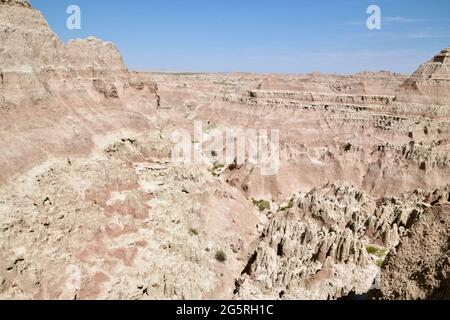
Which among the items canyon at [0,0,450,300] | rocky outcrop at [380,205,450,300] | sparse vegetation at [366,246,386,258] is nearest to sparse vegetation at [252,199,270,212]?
canyon at [0,0,450,300]

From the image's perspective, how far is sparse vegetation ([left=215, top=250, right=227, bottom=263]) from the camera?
2139cm

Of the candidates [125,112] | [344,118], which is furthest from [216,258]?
[344,118]

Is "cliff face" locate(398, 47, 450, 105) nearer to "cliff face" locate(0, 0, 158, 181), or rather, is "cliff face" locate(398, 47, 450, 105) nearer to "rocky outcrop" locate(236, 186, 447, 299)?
"rocky outcrop" locate(236, 186, 447, 299)

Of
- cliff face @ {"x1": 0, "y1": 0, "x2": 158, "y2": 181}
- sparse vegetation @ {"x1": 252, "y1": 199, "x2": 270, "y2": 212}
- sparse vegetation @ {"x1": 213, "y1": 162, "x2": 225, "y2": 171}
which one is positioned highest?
cliff face @ {"x1": 0, "y1": 0, "x2": 158, "y2": 181}

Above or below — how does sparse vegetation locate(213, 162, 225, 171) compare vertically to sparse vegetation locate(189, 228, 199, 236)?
above

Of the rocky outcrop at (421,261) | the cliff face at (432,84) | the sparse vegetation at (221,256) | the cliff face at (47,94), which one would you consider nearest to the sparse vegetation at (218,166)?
the cliff face at (47,94)

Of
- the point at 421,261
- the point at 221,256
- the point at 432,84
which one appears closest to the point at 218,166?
the point at 221,256

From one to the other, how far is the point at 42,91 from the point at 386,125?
37.2 m

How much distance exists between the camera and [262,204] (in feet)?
111

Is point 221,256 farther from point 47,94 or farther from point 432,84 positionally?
point 432,84

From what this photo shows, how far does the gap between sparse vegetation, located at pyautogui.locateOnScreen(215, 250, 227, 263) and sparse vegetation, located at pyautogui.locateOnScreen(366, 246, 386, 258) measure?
8.98 meters

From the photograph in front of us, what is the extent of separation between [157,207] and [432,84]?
40.1m

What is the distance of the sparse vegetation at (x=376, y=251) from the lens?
23462mm

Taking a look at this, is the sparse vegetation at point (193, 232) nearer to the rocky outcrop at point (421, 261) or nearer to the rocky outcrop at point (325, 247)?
the rocky outcrop at point (325, 247)
